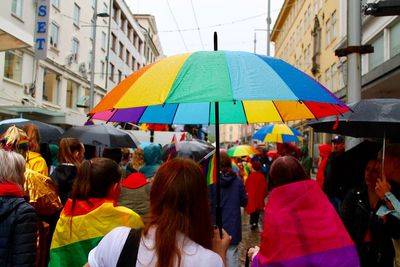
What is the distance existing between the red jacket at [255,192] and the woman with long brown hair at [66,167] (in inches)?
222

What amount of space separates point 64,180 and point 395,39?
43.8ft

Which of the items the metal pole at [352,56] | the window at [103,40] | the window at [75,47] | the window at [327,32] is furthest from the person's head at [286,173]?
the window at [103,40]

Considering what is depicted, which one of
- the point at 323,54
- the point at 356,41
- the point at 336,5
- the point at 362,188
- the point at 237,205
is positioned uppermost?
the point at 336,5

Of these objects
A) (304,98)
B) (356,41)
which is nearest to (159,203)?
(304,98)

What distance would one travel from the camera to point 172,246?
1838 mm

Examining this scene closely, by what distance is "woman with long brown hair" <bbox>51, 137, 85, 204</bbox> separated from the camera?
4316mm

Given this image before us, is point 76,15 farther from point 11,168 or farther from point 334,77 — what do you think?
point 11,168

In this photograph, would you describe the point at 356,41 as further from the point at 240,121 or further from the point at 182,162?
the point at 182,162

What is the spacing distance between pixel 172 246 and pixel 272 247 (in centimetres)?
126

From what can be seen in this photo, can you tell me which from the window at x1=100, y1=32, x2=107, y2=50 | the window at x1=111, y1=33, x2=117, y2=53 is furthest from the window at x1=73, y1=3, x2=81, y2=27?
the window at x1=111, y1=33, x2=117, y2=53

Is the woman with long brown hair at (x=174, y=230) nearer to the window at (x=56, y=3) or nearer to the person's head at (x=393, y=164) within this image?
the person's head at (x=393, y=164)

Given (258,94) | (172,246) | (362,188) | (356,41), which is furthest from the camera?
(356,41)

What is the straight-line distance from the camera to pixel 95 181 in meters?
2.83

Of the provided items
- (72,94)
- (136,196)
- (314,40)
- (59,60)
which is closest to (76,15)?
(59,60)
